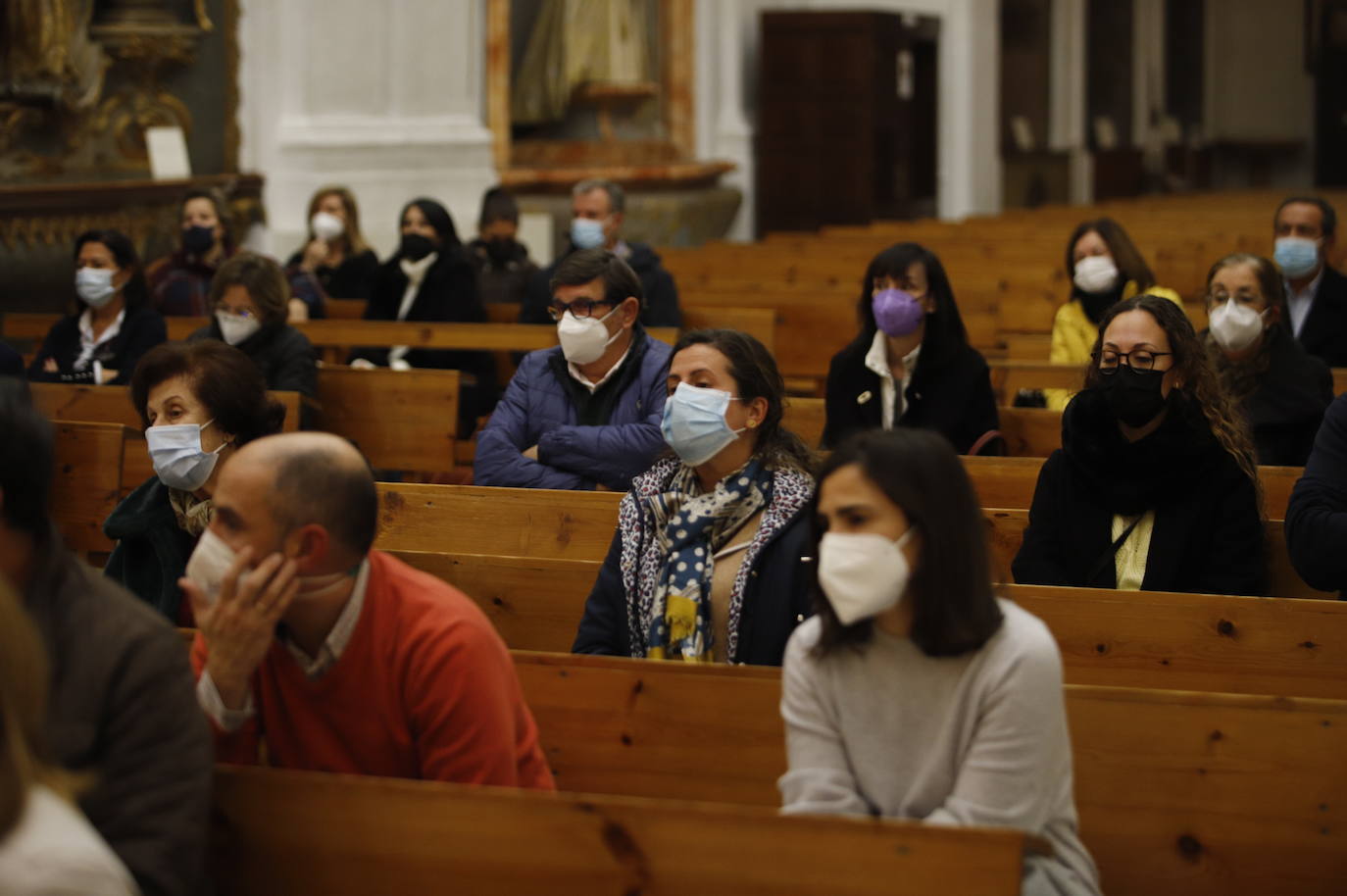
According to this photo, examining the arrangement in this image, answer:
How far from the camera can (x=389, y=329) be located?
7.41 meters

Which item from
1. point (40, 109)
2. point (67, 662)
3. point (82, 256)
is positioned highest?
point (40, 109)

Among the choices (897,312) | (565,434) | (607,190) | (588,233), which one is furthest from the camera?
(607,190)

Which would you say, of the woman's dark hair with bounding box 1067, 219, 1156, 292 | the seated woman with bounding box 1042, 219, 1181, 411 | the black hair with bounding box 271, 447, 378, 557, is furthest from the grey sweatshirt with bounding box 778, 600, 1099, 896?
the woman's dark hair with bounding box 1067, 219, 1156, 292

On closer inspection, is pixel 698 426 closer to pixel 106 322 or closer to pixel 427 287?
pixel 106 322

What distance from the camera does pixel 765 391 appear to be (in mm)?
3674

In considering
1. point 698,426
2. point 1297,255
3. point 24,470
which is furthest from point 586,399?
point 1297,255

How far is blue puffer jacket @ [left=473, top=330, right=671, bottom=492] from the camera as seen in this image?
4.88 meters

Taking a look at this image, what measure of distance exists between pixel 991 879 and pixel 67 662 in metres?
1.13

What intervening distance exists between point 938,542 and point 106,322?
499cm

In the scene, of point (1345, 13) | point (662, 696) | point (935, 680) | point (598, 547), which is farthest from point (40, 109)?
point (1345, 13)

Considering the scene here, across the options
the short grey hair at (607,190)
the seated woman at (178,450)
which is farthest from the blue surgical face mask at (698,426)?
the short grey hair at (607,190)

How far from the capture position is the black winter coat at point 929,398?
209 inches

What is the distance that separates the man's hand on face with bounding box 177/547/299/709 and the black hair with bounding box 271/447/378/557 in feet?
0.22

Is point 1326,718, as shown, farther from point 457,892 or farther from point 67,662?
point 67,662
